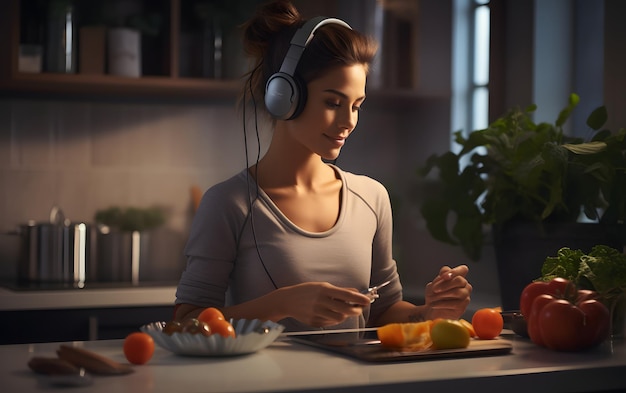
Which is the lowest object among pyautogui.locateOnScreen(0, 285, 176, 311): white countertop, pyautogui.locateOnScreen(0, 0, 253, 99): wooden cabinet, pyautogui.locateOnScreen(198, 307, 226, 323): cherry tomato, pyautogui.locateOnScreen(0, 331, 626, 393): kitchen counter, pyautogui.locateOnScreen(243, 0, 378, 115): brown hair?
pyautogui.locateOnScreen(0, 285, 176, 311): white countertop

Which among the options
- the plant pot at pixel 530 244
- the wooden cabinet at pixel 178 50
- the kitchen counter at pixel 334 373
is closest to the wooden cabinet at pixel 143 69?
the wooden cabinet at pixel 178 50

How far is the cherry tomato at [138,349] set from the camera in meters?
1.31

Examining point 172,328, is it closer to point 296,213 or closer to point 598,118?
point 296,213

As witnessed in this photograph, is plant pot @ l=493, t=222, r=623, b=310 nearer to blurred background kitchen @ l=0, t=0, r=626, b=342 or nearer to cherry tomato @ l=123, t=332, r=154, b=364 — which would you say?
blurred background kitchen @ l=0, t=0, r=626, b=342

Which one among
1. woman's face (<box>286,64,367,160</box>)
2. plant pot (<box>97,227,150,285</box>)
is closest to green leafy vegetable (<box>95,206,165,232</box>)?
plant pot (<box>97,227,150,285</box>)

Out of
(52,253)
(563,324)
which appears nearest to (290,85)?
(563,324)

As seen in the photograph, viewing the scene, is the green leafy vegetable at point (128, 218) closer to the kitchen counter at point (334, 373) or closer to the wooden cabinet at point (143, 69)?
the wooden cabinet at point (143, 69)

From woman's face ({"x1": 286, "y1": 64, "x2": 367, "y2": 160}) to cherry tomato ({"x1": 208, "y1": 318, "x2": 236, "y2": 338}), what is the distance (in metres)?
0.54

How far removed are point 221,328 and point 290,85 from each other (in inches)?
23.0

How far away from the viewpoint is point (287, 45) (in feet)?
6.16

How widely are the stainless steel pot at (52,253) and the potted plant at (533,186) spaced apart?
1.18 m

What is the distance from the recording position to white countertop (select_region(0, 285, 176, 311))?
8.83 ft

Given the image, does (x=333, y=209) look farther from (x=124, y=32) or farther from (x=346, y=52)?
(x=124, y=32)

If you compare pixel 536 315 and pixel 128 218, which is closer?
pixel 536 315
